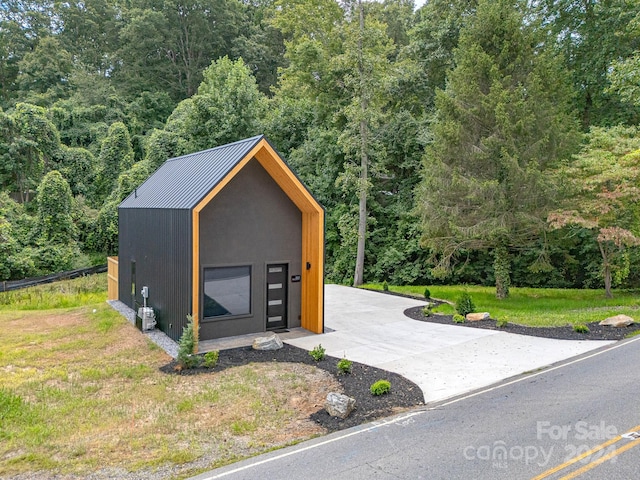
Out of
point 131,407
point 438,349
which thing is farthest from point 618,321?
point 131,407

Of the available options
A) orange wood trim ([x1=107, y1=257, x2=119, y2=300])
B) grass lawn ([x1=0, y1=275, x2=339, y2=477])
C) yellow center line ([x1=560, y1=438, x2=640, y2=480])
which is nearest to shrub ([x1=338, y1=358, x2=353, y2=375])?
grass lawn ([x1=0, y1=275, x2=339, y2=477])

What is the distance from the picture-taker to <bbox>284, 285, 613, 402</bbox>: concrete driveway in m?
7.39

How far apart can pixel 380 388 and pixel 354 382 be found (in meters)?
0.67

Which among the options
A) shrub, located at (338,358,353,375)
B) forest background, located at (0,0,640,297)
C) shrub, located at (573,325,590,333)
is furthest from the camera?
forest background, located at (0,0,640,297)

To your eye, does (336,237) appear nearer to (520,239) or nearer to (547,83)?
(520,239)

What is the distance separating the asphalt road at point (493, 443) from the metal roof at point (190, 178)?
18.1 feet

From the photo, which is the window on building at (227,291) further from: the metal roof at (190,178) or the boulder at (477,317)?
the boulder at (477,317)

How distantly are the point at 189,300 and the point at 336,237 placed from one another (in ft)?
47.2

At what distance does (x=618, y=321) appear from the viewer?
10141 mm

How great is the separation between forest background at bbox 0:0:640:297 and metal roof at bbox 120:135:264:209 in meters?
7.31

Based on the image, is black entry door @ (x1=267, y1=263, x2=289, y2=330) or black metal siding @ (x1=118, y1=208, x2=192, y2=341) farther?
black entry door @ (x1=267, y1=263, x2=289, y2=330)

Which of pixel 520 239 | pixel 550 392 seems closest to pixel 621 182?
pixel 520 239

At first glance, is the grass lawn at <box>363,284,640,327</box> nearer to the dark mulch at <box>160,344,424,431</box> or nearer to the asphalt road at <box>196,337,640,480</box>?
the asphalt road at <box>196,337,640,480</box>

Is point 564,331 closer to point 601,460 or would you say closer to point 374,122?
point 601,460
